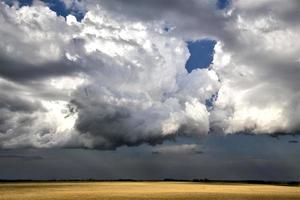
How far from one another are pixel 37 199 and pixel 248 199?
38.8 m

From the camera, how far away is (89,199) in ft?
263

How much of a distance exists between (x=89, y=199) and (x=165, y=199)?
1406 cm

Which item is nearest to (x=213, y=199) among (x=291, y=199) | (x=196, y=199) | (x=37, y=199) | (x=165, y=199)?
(x=196, y=199)

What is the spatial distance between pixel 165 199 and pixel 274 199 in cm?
2076

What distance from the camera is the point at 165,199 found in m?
82.8

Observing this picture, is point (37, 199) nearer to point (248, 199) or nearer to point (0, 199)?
point (0, 199)

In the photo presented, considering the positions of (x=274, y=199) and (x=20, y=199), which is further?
(x=274, y=199)

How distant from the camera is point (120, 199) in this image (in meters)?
81.7

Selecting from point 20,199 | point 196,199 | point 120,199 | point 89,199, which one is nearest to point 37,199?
point 20,199

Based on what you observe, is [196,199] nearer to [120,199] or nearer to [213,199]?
[213,199]

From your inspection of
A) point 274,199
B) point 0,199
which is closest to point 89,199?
point 0,199

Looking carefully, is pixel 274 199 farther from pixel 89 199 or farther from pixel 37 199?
pixel 37 199

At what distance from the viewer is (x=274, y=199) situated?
84.2 meters

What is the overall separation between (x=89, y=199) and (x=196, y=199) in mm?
19432
